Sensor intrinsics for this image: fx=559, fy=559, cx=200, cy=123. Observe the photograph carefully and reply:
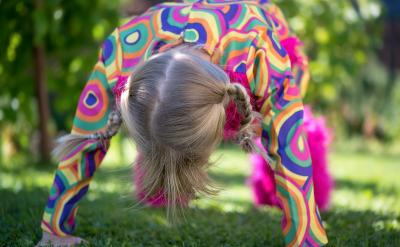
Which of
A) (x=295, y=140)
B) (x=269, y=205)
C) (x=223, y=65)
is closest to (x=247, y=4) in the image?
(x=223, y=65)

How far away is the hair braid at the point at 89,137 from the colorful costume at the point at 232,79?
25 mm

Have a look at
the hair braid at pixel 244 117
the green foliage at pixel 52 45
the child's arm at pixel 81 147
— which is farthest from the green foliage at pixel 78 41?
the hair braid at pixel 244 117

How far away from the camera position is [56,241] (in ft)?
7.43

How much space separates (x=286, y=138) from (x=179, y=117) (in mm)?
490

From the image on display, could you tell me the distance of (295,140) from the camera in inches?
82.2

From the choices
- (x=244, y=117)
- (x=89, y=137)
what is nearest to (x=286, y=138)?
(x=244, y=117)

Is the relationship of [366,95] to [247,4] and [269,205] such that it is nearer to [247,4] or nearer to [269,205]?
[269,205]

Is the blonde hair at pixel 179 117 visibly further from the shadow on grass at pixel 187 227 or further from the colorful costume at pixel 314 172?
the colorful costume at pixel 314 172

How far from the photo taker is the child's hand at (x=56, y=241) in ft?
7.37

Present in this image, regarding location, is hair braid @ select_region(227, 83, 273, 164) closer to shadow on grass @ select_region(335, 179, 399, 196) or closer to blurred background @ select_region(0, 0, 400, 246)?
blurred background @ select_region(0, 0, 400, 246)

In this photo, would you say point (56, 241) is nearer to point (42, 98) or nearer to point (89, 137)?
point (89, 137)

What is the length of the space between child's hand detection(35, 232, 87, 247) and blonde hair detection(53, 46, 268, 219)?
19.2 inches

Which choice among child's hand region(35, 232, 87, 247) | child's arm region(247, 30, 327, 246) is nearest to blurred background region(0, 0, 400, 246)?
child's hand region(35, 232, 87, 247)

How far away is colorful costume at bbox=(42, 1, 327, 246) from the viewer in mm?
2068
